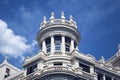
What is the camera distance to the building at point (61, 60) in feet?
205

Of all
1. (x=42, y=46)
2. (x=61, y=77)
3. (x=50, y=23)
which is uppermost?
(x=50, y=23)

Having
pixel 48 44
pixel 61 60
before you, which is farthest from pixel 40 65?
pixel 48 44

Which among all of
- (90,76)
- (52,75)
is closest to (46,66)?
(52,75)

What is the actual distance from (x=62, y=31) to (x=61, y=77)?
38.2 feet

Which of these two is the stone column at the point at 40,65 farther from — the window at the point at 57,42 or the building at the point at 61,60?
the window at the point at 57,42

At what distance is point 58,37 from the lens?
70.1 metres

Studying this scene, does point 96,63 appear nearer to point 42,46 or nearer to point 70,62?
point 70,62

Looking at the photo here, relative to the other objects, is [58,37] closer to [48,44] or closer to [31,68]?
[48,44]

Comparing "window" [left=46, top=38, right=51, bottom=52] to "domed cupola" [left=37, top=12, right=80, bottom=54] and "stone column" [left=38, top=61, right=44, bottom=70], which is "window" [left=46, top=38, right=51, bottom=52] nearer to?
"domed cupola" [left=37, top=12, right=80, bottom=54]

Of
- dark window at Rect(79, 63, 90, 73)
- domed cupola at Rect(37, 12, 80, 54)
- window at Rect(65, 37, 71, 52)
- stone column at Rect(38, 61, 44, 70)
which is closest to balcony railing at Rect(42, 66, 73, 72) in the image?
stone column at Rect(38, 61, 44, 70)

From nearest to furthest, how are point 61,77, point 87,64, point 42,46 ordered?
point 61,77
point 87,64
point 42,46

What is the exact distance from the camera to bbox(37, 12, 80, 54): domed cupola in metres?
68.9

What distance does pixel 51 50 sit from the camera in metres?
68.2

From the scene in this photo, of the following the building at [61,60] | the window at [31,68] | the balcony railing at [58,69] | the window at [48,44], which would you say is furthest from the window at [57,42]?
the balcony railing at [58,69]
